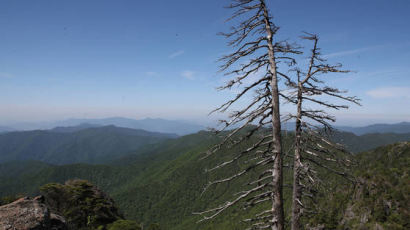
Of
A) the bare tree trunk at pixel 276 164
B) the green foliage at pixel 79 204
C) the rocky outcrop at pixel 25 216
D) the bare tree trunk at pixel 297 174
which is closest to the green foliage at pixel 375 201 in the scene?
the green foliage at pixel 79 204

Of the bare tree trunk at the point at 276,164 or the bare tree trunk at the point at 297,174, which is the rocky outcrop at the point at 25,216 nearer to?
the bare tree trunk at the point at 276,164

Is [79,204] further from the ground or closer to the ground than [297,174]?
closer to the ground

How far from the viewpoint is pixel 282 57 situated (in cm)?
673

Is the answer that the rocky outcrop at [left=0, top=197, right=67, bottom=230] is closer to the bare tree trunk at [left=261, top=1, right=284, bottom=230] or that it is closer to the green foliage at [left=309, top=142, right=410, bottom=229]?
the bare tree trunk at [left=261, top=1, right=284, bottom=230]

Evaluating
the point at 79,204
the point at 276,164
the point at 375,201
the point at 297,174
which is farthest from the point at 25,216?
the point at 375,201

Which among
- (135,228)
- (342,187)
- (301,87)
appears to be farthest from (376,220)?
(301,87)

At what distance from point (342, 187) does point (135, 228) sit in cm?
7743

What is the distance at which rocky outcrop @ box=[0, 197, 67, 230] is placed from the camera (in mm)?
9792

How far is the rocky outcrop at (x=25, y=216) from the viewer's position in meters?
9.79

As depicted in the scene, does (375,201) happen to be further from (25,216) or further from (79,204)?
(25,216)

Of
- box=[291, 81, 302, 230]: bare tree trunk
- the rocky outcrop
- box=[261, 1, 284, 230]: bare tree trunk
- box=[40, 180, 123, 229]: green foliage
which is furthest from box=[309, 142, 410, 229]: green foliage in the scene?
the rocky outcrop

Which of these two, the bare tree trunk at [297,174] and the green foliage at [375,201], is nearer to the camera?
the bare tree trunk at [297,174]

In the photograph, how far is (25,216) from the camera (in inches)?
406

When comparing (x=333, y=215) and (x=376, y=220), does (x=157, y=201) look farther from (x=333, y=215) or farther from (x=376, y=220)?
(x=376, y=220)
